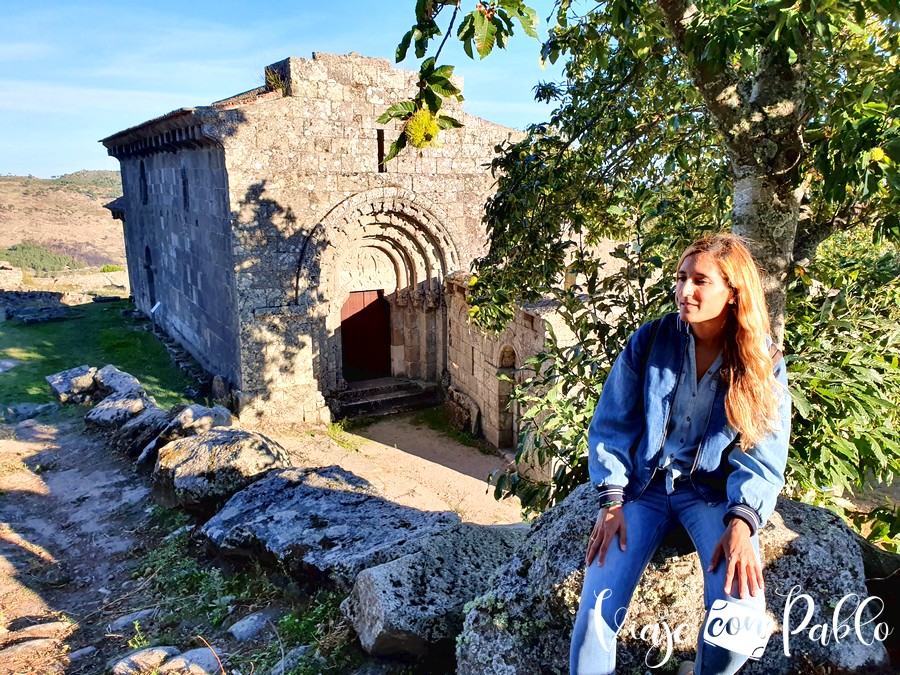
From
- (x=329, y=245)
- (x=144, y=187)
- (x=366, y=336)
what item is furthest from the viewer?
(x=144, y=187)

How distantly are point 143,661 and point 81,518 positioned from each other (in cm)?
315

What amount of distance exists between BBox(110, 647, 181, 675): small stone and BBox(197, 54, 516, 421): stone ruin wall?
7998 millimetres

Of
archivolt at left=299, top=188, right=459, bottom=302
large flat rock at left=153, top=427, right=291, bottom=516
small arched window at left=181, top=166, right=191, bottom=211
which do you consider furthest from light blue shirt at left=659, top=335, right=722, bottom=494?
small arched window at left=181, top=166, right=191, bottom=211

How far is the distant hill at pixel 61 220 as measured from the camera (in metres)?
48.5

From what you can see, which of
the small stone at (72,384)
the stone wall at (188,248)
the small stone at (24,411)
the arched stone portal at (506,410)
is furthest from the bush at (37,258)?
the arched stone portal at (506,410)

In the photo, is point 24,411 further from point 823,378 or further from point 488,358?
point 823,378

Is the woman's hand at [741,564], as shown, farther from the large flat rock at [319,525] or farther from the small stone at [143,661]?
the small stone at [143,661]

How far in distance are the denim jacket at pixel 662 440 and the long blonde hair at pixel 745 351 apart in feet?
0.15

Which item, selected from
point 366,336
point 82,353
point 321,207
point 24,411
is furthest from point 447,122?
point 82,353

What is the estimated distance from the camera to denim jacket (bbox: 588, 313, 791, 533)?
2021mm

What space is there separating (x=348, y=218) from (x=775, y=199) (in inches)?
365

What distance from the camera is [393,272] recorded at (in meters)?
13.0

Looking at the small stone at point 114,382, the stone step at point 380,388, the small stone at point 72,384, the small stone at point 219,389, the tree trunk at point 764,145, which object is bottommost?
the stone step at point 380,388

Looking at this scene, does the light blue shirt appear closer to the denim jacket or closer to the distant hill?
the denim jacket
